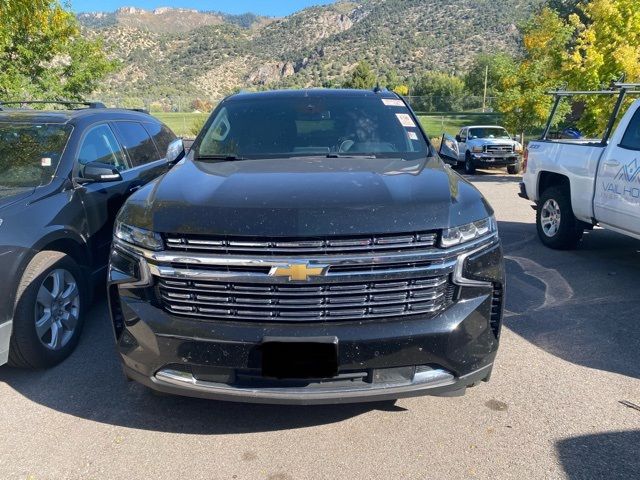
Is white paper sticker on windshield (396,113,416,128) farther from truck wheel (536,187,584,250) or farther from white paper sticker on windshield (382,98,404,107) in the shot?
truck wheel (536,187,584,250)

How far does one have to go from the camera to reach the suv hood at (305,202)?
2658 mm

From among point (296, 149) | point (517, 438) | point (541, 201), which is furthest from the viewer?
point (541, 201)

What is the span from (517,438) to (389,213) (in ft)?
4.88

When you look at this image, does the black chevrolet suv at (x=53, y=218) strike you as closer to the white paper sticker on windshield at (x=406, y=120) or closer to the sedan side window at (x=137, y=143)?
the sedan side window at (x=137, y=143)

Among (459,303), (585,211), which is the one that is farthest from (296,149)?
(585,211)

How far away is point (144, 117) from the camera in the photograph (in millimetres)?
6387

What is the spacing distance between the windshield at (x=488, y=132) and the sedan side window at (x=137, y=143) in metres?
15.0

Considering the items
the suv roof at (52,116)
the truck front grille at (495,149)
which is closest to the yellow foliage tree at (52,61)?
the suv roof at (52,116)

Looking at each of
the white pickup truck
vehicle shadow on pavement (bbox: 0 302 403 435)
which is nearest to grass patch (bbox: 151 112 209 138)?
the white pickup truck

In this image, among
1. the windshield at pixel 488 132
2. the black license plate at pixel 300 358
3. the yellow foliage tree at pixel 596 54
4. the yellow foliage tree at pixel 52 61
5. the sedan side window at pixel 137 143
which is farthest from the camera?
the windshield at pixel 488 132

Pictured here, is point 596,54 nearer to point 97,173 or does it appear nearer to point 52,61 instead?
point 97,173

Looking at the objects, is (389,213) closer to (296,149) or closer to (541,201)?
(296,149)

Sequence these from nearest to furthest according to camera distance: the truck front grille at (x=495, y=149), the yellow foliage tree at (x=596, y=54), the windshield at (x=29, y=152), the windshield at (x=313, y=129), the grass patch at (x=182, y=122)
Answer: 1. the windshield at (x=313, y=129)
2. the windshield at (x=29, y=152)
3. the yellow foliage tree at (x=596, y=54)
4. the truck front grille at (x=495, y=149)
5. the grass patch at (x=182, y=122)

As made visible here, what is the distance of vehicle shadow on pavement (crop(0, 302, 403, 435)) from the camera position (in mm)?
Answer: 3191
